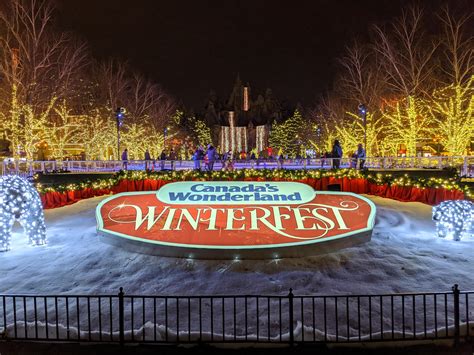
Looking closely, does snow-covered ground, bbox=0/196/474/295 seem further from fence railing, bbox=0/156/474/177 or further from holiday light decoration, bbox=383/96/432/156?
holiday light decoration, bbox=383/96/432/156

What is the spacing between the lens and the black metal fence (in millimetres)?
6004

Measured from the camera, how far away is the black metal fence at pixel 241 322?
19.7 ft

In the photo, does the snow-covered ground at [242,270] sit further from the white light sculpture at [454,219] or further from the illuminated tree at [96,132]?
the illuminated tree at [96,132]

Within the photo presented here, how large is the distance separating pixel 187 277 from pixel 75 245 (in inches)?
174

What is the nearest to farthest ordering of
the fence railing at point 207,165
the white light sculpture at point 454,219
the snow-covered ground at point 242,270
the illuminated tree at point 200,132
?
the snow-covered ground at point 242,270, the white light sculpture at point 454,219, the fence railing at point 207,165, the illuminated tree at point 200,132

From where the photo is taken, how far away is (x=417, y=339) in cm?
596

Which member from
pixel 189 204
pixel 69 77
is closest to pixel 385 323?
pixel 189 204

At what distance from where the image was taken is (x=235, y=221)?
11.2 m

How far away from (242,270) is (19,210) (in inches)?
251

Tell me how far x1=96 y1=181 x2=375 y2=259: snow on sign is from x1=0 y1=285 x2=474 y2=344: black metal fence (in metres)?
2.55

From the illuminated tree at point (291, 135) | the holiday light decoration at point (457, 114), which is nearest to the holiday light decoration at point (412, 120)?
the holiday light decoration at point (457, 114)

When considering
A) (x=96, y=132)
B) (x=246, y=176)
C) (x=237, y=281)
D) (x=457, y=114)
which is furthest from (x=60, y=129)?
(x=237, y=281)

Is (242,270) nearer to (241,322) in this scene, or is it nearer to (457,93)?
(241,322)

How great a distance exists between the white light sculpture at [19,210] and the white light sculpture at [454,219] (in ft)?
38.6
